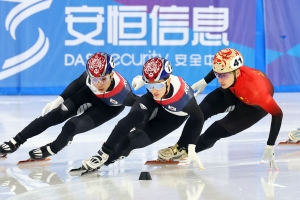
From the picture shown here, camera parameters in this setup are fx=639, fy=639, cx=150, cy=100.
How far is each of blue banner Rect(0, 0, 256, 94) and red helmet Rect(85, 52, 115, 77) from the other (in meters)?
5.85

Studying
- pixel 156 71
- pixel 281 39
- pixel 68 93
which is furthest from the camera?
pixel 281 39

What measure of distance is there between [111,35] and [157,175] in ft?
21.3

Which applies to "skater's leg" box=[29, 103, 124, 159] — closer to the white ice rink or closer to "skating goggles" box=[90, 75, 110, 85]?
the white ice rink

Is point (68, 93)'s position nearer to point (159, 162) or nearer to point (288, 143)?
point (159, 162)

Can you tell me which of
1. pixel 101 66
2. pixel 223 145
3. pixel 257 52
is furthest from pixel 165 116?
pixel 257 52

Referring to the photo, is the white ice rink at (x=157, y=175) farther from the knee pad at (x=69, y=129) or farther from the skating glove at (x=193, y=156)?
the knee pad at (x=69, y=129)

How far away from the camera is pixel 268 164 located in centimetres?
538

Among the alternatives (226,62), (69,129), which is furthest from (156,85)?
(69,129)

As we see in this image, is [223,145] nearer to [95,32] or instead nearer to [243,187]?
[243,187]

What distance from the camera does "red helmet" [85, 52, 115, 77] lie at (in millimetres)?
5195

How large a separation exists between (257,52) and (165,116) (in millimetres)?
6832

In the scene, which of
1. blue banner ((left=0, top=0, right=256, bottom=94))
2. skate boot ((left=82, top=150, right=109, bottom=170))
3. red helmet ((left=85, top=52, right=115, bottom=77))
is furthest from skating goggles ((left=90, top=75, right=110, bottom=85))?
blue banner ((left=0, top=0, right=256, bottom=94))

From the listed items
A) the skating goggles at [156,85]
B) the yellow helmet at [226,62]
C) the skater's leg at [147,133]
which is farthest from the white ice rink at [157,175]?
the yellow helmet at [226,62]

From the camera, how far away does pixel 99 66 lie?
519 cm
